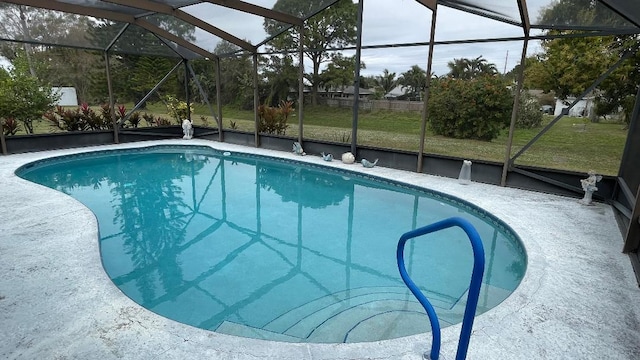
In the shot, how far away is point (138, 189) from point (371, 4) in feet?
21.4

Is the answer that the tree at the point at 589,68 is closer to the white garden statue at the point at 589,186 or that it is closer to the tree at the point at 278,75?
the white garden statue at the point at 589,186

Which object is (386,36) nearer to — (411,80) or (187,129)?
(187,129)

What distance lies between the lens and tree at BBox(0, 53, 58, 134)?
10.1 metres

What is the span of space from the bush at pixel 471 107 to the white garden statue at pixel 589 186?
24.4 feet

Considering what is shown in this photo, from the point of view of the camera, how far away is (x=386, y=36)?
7418mm

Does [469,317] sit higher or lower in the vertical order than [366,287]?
higher

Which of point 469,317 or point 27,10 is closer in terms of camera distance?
point 469,317

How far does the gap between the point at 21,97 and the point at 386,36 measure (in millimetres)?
10823

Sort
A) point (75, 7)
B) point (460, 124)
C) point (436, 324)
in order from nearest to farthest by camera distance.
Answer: point (436, 324) → point (75, 7) → point (460, 124)

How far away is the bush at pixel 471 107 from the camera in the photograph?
11867 millimetres

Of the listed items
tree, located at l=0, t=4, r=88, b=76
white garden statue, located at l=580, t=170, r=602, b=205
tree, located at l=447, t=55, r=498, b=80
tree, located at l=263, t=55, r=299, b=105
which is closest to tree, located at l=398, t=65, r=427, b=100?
tree, located at l=447, t=55, r=498, b=80

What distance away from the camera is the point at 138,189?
21.9ft

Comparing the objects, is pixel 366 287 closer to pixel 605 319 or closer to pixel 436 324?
pixel 436 324

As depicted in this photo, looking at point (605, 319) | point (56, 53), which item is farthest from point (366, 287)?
point (56, 53)
